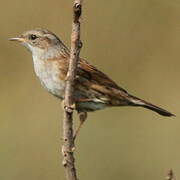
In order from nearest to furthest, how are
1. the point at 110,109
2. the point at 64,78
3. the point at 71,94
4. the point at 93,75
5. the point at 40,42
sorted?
the point at 71,94 → the point at 64,78 → the point at 93,75 → the point at 40,42 → the point at 110,109

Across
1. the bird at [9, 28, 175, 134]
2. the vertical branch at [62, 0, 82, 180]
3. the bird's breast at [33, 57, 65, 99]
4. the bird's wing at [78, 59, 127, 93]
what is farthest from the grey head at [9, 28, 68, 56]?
the vertical branch at [62, 0, 82, 180]

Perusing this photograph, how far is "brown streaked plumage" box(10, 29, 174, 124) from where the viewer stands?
8414mm

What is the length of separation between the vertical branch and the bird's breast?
4.99 feet

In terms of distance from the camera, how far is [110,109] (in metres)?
12.0

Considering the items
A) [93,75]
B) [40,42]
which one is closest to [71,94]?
[93,75]

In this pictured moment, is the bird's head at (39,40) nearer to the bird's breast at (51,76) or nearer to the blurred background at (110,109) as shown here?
the bird's breast at (51,76)

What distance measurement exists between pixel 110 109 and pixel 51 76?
369 cm

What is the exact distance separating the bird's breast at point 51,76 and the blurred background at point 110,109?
224 centimetres

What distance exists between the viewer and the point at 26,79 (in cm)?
1285

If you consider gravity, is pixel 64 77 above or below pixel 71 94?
above

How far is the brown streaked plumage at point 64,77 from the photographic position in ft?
27.6

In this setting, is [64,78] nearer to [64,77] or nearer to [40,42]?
[64,77]

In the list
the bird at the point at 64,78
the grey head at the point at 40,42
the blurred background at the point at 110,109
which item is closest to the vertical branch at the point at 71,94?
the bird at the point at 64,78

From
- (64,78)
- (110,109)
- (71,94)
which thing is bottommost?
(71,94)
